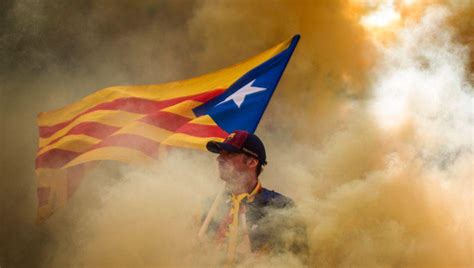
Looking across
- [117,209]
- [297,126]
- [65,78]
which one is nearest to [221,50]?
[297,126]

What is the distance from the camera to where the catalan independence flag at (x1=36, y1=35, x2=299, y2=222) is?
6.57 m

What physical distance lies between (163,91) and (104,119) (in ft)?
2.65

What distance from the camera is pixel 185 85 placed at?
7336mm

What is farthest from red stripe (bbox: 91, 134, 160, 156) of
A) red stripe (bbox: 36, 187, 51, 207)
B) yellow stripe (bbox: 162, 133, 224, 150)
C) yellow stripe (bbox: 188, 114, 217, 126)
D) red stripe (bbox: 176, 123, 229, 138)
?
red stripe (bbox: 36, 187, 51, 207)

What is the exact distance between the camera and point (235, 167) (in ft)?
17.1

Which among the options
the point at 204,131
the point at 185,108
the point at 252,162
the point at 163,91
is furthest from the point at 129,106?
the point at 252,162

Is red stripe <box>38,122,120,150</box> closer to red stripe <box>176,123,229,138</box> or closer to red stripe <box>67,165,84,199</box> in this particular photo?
red stripe <box>67,165,84,199</box>

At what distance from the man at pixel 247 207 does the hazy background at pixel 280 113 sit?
1.02 m

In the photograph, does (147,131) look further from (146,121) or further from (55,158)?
(55,158)

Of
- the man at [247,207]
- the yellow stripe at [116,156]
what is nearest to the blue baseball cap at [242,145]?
the man at [247,207]

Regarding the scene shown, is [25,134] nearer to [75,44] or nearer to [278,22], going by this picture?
[75,44]

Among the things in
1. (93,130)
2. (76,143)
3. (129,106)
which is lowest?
(76,143)

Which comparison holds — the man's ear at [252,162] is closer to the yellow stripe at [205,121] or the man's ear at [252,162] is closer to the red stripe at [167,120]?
the yellow stripe at [205,121]

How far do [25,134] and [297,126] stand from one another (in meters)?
4.54
